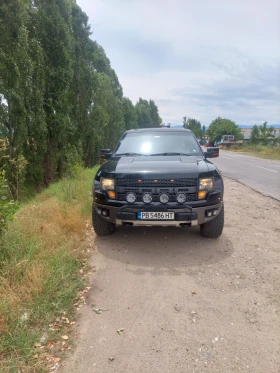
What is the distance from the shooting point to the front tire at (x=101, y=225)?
4.01 m

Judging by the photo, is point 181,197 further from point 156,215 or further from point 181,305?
point 181,305

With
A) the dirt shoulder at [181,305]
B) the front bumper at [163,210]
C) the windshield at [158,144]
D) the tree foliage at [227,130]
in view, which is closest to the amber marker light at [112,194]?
the front bumper at [163,210]

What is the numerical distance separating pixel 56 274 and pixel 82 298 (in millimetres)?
403

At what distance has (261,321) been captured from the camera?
2.26m

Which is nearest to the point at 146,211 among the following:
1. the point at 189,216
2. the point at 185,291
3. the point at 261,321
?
the point at 189,216

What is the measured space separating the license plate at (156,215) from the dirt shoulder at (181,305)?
0.53 meters

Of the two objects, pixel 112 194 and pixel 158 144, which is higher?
pixel 158 144

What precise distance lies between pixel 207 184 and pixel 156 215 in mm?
803

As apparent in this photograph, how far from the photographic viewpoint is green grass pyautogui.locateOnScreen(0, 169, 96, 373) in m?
1.90

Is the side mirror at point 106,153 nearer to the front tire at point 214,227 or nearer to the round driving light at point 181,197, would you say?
the round driving light at point 181,197

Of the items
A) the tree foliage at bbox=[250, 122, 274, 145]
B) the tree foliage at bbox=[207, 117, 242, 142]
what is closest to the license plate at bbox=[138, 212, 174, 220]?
the tree foliage at bbox=[250, 122, 274, 145]

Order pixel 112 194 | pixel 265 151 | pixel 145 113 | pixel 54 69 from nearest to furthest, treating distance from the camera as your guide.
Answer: pixel 112 194, pixel 54 69, pixel 265 151, pixel 145 113

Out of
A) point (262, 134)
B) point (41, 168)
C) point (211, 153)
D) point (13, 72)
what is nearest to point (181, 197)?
point (211, 153)

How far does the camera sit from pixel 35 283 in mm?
2523
